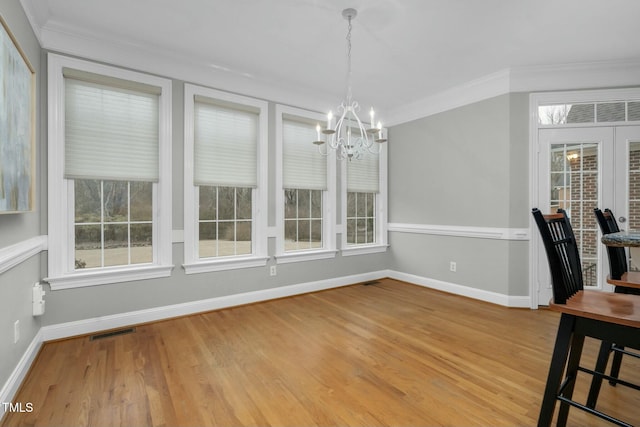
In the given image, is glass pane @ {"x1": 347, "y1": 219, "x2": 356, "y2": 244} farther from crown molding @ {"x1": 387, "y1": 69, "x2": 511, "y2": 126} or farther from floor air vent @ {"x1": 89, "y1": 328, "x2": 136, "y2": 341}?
floor air vent @ {"x1": 89, "y1": 328, "x2": 136, "y2": 341}

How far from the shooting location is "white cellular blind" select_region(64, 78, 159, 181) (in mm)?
2811

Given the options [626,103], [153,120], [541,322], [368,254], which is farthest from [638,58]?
[153,120]

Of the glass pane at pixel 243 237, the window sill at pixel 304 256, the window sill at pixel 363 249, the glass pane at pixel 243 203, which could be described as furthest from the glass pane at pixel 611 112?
the glass pane at pixel 243 237

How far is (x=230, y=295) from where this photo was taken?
3.64 metres

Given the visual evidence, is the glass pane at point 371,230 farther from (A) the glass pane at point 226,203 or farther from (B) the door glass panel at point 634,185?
(B) the door glass panel at point 634,185

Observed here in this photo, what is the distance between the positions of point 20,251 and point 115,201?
110cm

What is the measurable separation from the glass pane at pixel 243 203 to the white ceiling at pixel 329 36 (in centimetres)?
120

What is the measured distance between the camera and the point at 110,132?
295 cm

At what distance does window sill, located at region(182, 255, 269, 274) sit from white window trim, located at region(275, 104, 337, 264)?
27 centimetres

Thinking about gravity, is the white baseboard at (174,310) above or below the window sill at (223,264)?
below

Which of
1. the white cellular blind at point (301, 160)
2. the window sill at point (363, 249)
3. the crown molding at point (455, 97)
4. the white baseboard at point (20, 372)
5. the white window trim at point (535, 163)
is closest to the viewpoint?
the white baseboard at point (20, 372)

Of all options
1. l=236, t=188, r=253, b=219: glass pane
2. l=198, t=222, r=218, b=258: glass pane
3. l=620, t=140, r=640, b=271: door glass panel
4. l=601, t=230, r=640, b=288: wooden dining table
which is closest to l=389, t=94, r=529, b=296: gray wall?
l=620, t=140, r=640, b=271: door glass panel

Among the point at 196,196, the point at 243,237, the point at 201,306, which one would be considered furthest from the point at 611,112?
the point at 201,306

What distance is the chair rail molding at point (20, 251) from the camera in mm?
1788
